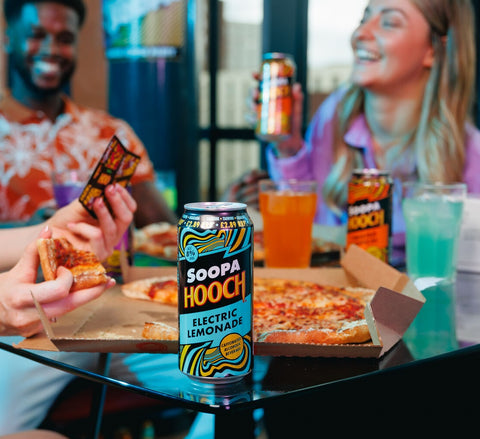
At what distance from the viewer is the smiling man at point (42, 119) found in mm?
2910

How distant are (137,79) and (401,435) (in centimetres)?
244

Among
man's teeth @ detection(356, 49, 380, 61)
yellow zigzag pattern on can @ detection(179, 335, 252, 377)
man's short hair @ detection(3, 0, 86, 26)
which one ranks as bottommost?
yellow zigzag pattern on can @ detection(179, 335, 252, 377)

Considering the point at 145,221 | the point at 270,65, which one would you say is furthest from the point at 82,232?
the point at 145,221

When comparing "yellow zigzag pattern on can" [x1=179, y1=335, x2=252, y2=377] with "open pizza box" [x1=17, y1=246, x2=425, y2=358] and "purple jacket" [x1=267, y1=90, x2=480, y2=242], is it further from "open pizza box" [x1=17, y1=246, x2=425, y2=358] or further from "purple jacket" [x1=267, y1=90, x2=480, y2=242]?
"purple jacket" [x1=267, y1=90, x2=480, y2=242]

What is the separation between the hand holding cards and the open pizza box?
169 millimetres

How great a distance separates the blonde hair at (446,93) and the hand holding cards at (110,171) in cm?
169

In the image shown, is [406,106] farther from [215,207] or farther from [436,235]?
[215,207]

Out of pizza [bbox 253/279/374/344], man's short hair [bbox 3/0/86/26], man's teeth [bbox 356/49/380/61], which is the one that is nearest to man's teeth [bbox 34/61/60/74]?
man's short hair [bbox 3/0/86/26]

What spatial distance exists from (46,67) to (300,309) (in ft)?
8.20

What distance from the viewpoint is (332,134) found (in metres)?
2.86

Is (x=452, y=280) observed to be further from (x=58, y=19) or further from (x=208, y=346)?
(x=58, y=19)

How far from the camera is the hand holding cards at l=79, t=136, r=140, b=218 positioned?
39.8 inches

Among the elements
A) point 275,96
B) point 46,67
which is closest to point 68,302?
point 275,96

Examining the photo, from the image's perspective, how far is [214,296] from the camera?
62 cm
